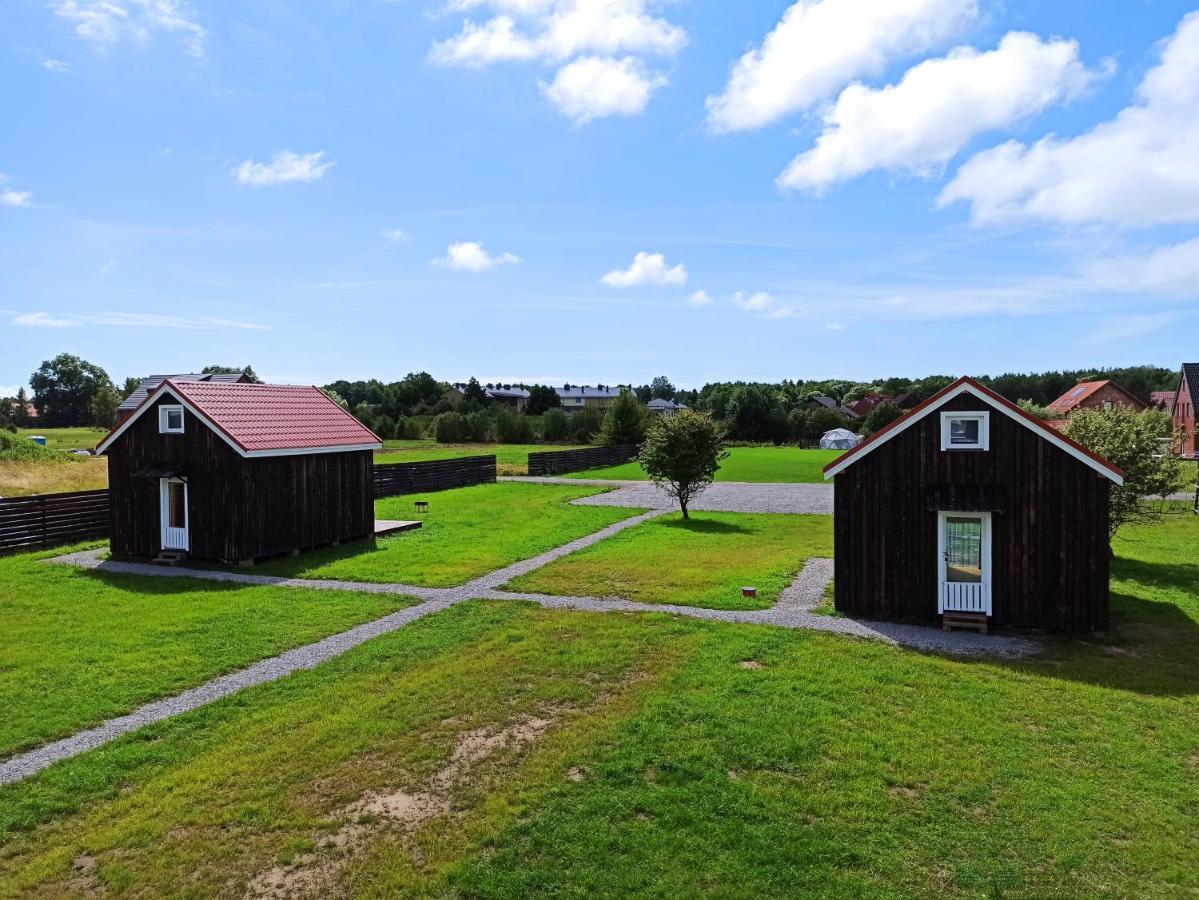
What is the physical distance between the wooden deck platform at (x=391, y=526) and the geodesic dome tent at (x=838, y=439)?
6604 centimetres

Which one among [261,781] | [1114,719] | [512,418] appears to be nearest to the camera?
[261,781]

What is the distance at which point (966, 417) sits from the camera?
15.8 meters

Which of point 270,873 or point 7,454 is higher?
point 7,454

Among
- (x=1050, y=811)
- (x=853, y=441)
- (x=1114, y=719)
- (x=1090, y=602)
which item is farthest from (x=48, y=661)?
(x=853, y=441)

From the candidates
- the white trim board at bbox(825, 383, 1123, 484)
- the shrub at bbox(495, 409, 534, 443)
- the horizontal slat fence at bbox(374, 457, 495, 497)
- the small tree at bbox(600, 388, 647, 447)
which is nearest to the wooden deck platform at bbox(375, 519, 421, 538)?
the horizontal slat fence at bbox(374, 457, 495, 497)

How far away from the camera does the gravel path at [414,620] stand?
32.7 feet

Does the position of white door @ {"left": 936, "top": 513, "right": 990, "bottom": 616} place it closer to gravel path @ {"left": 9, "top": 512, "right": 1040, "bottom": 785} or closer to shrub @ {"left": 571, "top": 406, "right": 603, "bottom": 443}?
gravel path @ {"left": 9, "top": 512, "right": 1040, "bottom": 785}

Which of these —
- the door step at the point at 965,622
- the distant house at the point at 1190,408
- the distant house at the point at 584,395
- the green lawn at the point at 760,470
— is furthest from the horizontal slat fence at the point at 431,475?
the distant house at the point at 584,395

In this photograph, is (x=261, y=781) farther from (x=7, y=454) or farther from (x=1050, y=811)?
(x=7, y=454)

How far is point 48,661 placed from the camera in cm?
1256

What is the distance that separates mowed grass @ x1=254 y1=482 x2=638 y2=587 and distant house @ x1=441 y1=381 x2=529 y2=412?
78897 mm

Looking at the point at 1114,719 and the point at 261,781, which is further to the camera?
the point at 1114,719

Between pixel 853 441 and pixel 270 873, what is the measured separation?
8652 centimetres

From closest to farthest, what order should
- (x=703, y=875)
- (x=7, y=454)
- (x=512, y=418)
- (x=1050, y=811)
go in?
(x=703, y=875)
(x=1050, y=811)
(x=7, y=454)
(x=512, y=418)
